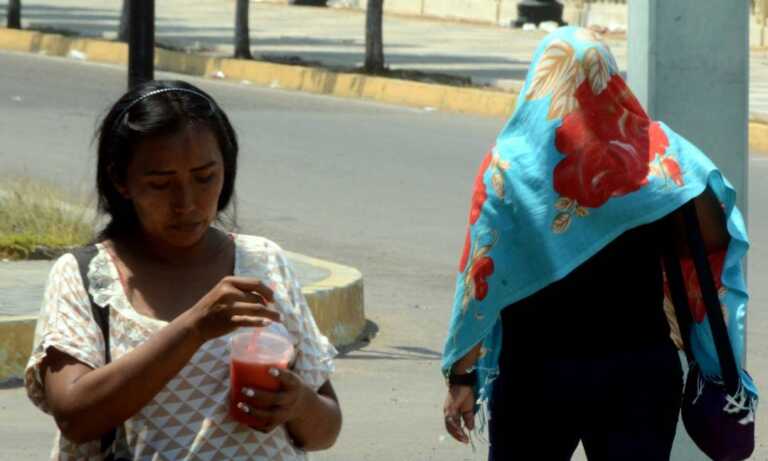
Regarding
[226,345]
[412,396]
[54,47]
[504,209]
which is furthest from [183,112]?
[54,47]

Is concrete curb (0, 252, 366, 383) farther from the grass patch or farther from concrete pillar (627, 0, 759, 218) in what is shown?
concrete pillar (627, 0, 759, 218)

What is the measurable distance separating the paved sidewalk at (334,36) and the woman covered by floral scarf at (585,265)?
1406cm

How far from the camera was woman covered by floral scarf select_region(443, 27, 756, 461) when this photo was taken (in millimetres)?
3670

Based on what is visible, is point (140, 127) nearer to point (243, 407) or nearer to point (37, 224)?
point (243, 407)

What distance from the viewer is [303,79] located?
20.9 metres

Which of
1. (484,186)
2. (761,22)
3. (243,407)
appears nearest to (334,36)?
(761,22)

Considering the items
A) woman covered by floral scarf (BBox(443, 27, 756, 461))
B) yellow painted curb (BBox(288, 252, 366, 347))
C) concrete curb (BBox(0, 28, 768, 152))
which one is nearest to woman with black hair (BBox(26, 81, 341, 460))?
woman covered by floral scarf (BBox(443, 27, 756, 461))

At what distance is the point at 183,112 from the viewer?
283 centimetres

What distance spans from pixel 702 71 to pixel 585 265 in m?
1.08

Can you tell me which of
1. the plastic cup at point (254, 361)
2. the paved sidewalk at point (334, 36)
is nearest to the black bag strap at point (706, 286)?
the plastic cup at point (254, 361)

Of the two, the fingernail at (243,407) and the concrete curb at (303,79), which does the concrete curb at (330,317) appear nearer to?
the fingernail at (243,407)

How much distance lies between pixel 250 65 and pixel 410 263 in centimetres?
1189

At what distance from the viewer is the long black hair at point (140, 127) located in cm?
283

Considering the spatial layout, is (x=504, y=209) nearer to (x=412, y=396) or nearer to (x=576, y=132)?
(x=576, y=132)
